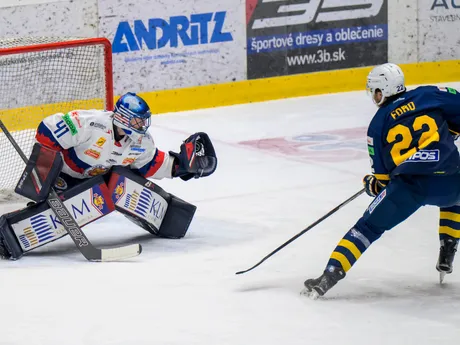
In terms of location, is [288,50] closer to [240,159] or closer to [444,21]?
[444,21]

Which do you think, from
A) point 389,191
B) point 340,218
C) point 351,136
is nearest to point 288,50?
point 351,136

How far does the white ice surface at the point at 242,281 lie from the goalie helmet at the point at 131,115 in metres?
0.57

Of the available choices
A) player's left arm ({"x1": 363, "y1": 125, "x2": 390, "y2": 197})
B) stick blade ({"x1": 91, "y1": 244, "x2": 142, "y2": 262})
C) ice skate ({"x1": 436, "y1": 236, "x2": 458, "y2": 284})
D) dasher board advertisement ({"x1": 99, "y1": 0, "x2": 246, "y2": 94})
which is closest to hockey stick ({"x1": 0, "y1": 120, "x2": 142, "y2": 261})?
stick blade ({"x1": 91, "y1": 244, "x2": 142, "y2": 262})

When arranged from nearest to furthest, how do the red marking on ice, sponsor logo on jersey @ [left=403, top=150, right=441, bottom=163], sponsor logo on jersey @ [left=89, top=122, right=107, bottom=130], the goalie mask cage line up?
sponsor logo on jersey @ [left=403, top=150, right=441, bottom=163] → sponsor logo on jersey @ [left=89, top=122, right=107, bottom=130] → the goalie mask cage → the red marking on ice

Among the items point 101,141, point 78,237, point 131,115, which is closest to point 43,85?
point 101,141

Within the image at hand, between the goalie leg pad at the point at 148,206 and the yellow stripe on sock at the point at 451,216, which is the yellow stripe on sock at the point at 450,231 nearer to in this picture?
the yellow stripe on sock at the point at 451,216

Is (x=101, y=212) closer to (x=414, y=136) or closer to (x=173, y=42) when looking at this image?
(x=414, y=136)

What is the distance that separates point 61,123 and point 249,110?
384cm

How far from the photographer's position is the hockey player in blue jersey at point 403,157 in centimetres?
413

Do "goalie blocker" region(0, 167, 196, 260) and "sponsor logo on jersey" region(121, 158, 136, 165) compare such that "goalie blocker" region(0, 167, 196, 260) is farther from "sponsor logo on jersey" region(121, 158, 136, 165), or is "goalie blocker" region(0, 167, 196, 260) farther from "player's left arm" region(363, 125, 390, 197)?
"player's left arm" region(363, 125, 390, 197)

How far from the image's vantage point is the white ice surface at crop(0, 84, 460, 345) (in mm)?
3963

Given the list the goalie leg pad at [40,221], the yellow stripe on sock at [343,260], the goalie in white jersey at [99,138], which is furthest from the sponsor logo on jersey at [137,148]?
the yellow stripe on sock at [343,260]

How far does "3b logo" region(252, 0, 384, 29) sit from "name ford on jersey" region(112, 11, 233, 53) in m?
0.35

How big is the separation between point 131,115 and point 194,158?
53 centimetres
